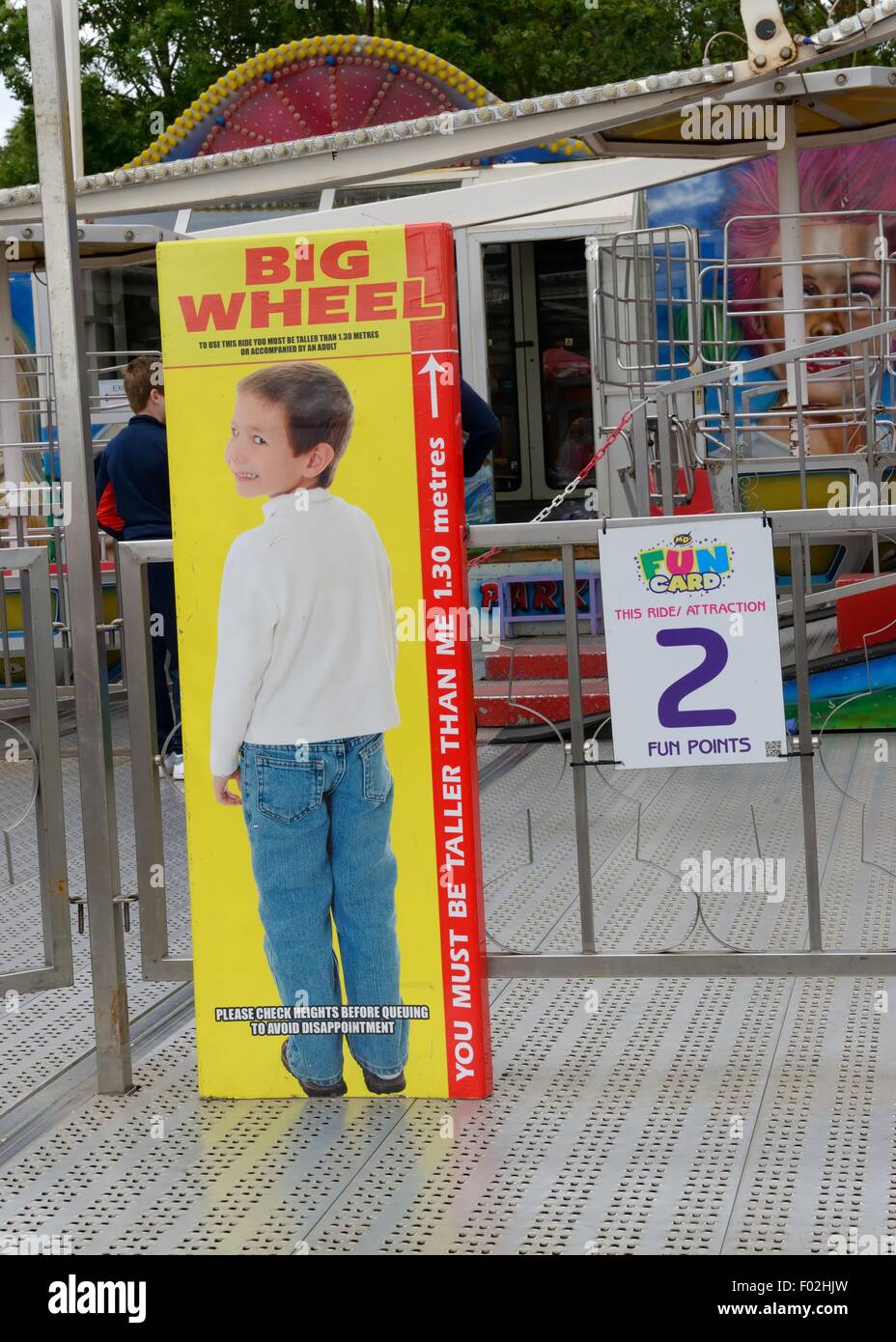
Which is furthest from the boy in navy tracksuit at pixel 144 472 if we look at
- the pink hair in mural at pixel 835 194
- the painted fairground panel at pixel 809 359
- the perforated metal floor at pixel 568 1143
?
the pink hair in mural at pixel 835 194

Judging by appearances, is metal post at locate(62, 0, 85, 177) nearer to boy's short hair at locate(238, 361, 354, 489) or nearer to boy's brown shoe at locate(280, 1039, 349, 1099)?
boy's short hair at locate(238, 361, 354, 489)

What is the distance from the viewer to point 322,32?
25.1 meters

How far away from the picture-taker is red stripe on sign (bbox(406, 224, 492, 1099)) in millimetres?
4105

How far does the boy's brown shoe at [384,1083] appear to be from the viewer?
4332 millimetres

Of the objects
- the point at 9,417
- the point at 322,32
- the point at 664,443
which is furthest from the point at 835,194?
the point at 322,32

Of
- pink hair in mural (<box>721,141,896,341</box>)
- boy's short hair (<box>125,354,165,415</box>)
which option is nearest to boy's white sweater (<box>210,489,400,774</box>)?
boy's short hair (<box>125,354,165,415</box>)

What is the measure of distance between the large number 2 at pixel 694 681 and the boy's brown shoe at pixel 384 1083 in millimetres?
1108

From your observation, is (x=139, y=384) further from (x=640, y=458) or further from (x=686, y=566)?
(x=686, y=566)

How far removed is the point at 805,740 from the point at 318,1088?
1.50m

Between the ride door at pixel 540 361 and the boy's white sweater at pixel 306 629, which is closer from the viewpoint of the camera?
the boy's white sweater at pixel 306 629

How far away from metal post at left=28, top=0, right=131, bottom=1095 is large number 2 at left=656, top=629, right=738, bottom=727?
4.57 feet

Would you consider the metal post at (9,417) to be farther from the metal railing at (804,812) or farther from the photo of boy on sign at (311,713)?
the metal railing at (804,812)
